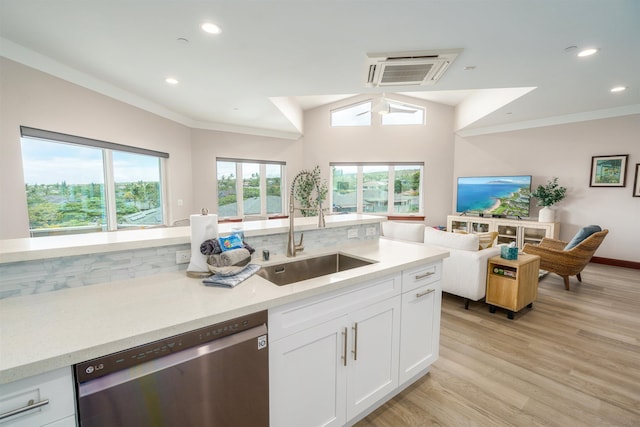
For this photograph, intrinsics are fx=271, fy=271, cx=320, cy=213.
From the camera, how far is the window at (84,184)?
9.23ft

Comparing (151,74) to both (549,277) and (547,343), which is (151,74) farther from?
(549,277)

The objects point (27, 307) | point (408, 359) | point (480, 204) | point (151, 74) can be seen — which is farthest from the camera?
point (480, 204)

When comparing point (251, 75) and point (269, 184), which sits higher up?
point (251, 75)

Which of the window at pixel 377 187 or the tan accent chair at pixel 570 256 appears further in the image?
the window at pixel 377 187

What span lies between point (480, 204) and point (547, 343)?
4.23 m

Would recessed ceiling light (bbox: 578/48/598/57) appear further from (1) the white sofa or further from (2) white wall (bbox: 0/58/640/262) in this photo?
(2) white wall (bbox: 0/58/640/262)

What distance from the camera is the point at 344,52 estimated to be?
2646 mm

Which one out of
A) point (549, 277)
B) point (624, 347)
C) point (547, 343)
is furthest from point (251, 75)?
point (549, 277)

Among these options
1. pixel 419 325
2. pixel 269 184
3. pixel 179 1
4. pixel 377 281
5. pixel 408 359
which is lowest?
pixel 408 359

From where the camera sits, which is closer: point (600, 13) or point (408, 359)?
point (408, 359)

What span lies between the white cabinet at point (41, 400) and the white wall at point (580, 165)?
6946 millimetres

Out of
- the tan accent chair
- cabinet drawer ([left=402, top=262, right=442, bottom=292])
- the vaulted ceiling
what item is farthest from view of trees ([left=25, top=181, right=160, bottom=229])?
the tan accent chair

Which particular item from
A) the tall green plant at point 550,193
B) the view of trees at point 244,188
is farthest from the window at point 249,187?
the tall green plant at point 550,193

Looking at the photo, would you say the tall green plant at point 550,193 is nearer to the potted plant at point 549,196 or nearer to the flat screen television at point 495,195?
the potted plant at point 549,196
